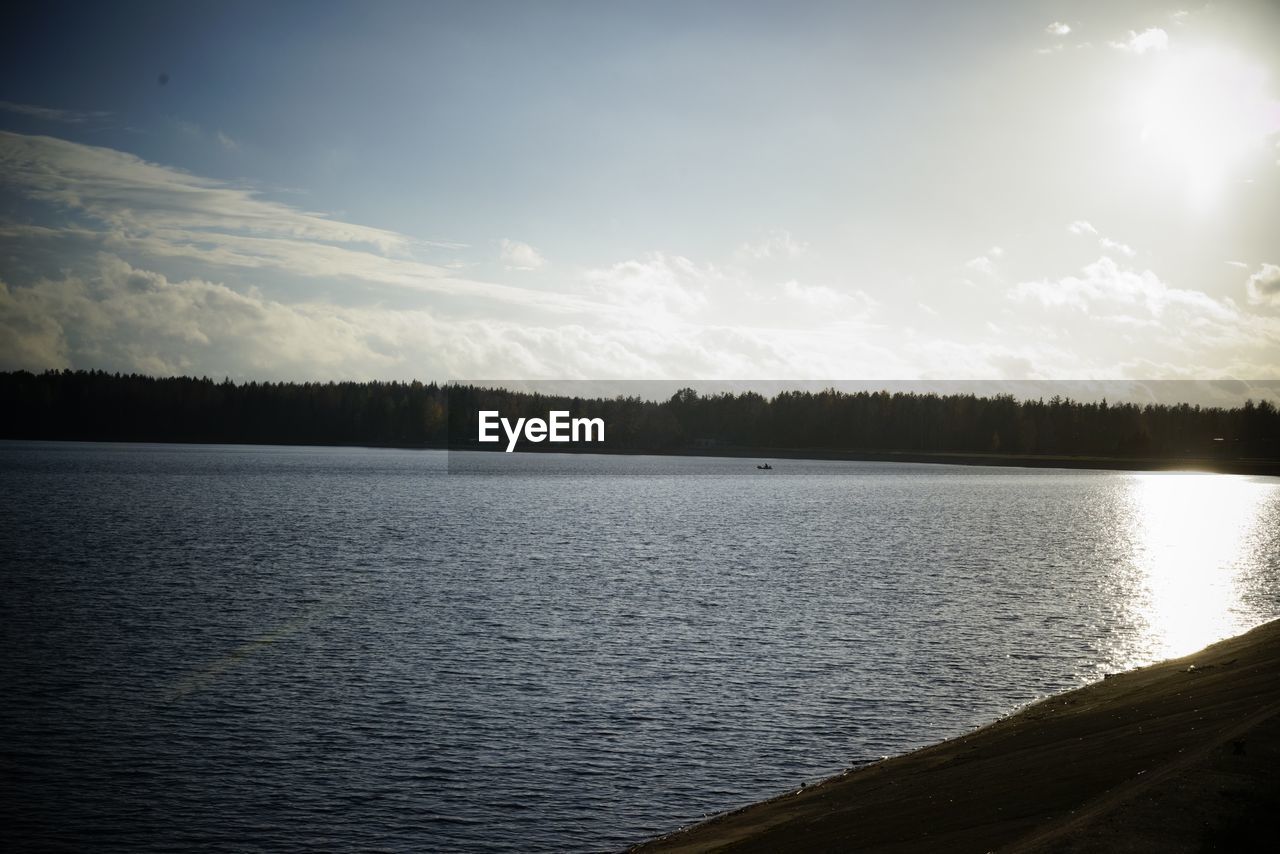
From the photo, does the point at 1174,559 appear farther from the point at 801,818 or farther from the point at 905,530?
the point at 801,818

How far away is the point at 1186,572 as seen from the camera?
65.1 meters

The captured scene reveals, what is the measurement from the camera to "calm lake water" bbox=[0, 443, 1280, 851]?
71.9 ft

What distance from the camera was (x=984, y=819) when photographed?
16172 millimetres

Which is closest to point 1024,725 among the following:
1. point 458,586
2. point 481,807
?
point 481,807

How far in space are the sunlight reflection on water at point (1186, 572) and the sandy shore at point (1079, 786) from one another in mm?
13914

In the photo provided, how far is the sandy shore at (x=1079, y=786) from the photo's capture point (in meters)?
12.3

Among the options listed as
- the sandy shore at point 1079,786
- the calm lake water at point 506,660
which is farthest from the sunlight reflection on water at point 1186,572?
the sandy shore at point 1079,786

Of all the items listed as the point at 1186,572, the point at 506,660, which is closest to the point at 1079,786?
the point at 506,660

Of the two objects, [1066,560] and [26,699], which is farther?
[1066,560]

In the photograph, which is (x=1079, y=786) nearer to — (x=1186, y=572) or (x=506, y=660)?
(x=506, y=660)

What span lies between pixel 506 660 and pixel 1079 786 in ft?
73.1

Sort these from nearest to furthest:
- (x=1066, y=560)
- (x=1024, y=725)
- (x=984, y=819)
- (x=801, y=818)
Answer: (x=984, y=819) < (x=801, y=818) < (x=1024, y=725) < (x=1066, y=560)

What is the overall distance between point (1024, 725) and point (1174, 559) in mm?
57392

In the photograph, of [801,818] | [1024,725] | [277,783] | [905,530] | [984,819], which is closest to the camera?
[984,819]
